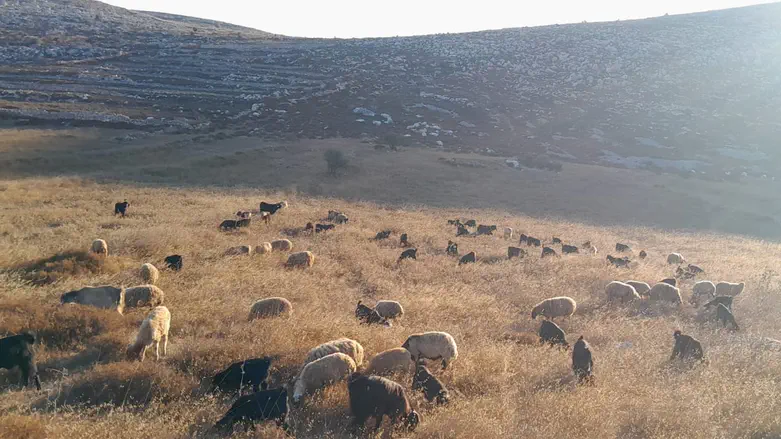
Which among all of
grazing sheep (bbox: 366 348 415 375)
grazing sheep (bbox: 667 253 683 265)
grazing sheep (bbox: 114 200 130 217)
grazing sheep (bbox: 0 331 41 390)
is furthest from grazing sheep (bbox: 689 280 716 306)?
grazing sheep (bbox: 114 200 130 217)

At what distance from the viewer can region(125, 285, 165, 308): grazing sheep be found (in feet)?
32.7

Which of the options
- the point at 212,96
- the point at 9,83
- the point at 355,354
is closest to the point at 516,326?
the point at 355,354

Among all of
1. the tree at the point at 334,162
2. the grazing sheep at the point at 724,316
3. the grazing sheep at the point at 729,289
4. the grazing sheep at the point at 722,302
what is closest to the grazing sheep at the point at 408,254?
the grazing sheep at the point at 722,302

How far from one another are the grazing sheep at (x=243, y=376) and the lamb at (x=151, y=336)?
51.5 inches

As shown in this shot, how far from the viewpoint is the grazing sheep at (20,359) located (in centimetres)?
660

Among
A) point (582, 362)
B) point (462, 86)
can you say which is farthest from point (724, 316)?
point (462, 86)

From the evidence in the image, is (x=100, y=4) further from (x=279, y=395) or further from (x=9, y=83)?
(x=279, y=395)

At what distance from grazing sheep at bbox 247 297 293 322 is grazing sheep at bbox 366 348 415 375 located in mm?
A: 2736

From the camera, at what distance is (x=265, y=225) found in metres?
21.1

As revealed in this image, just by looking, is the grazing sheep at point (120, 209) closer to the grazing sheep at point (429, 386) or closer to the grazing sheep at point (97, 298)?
the grazing sheep at point (97, 298)

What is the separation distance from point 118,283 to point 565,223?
80.0ft

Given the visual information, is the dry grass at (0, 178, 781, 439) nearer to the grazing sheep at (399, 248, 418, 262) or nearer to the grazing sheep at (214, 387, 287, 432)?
the grazing sheep at (214, 387, 287, 432)

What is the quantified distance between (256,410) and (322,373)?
1232mm

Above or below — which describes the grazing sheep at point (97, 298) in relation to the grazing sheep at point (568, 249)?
above
